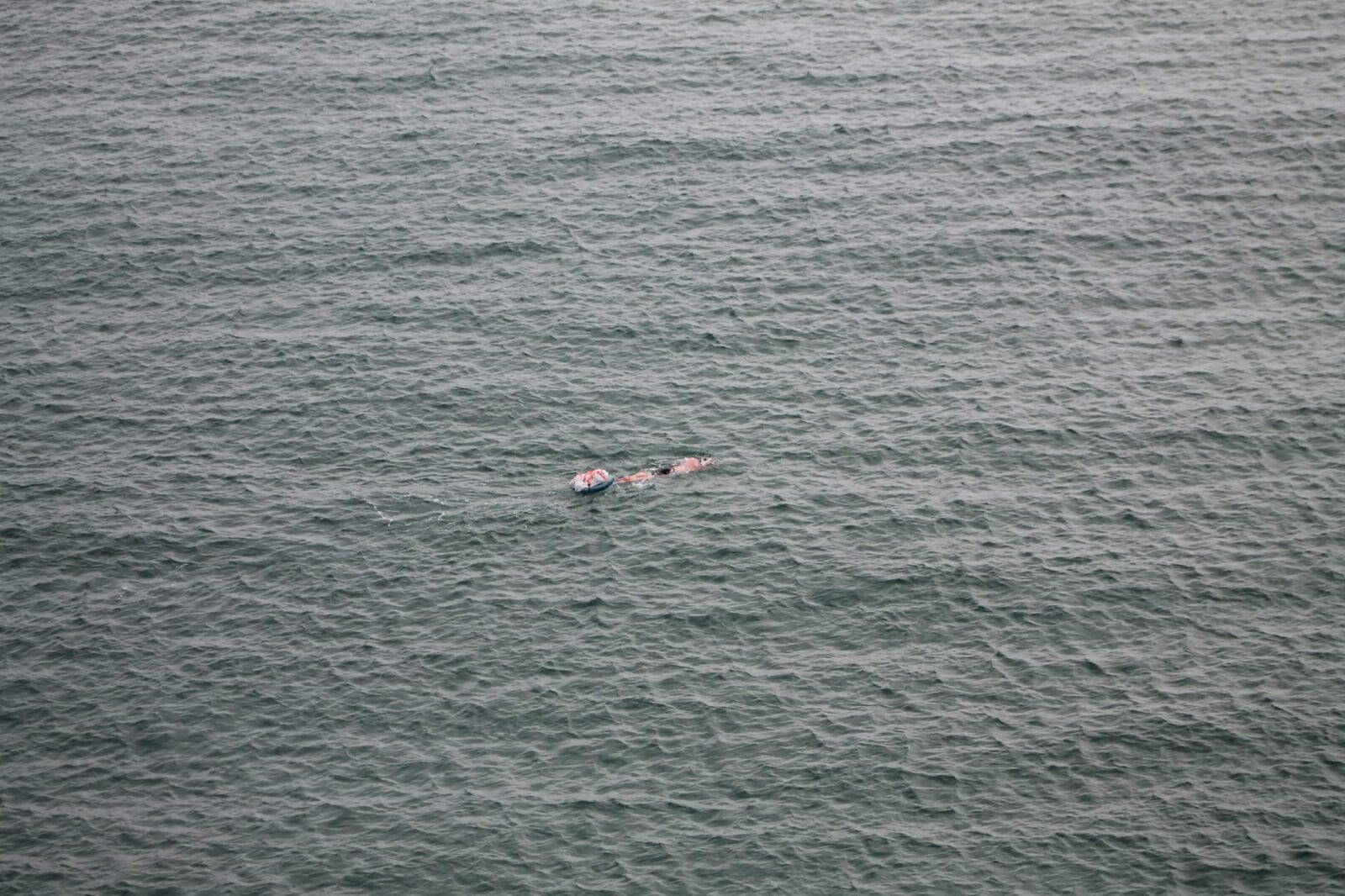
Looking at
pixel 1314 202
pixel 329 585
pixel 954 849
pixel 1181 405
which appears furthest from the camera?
pixel 1314 202

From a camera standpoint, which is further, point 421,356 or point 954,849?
point 421,356

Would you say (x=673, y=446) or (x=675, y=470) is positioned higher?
(x=673, y=446)

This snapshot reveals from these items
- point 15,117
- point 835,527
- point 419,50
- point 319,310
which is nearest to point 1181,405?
point 835,527

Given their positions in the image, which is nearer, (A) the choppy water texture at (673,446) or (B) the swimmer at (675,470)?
(A) the choppy water texture at (673,446)

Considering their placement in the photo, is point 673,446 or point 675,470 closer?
point 675,470

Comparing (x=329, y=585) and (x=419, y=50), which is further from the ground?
(x=419, y=50)

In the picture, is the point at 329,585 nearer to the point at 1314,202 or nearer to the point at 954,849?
the point at 954,849

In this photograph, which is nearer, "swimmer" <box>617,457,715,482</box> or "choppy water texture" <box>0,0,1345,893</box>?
"choppy water texture" <box>0,0,1345,893</box>

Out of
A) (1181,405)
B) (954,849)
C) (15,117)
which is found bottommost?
(954,849)
